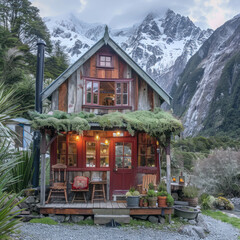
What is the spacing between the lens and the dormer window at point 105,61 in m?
11.7

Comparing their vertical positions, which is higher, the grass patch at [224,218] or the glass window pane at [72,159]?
the glass window pane at [72,159]

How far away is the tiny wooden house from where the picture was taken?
1113cm

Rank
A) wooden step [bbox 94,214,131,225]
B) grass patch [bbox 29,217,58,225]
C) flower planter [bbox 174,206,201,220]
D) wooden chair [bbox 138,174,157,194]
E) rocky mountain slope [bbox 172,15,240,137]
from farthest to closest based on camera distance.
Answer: rocky mountain slope [bbox 172,15,240,137], wooden chair [bbox 138,174,157,194], flower planter [bbox 174,206,201,220], wooden step [bbox 94,214,131,225], grass patch [bbox 29,217,58,225]

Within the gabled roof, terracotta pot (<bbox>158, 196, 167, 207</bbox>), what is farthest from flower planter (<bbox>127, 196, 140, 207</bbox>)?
the gabled roof

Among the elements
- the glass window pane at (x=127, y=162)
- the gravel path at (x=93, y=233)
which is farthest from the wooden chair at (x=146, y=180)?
the gravel path at (x=93, y=233)

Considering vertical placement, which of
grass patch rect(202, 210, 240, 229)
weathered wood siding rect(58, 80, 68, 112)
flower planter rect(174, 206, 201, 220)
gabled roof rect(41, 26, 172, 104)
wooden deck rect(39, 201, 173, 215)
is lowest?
grass patch rect(202, 210, 240, 229)

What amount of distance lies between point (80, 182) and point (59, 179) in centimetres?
108

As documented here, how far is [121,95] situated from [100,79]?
41.9 inches

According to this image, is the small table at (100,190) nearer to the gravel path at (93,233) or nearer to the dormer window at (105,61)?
the gravel path at (93,233)

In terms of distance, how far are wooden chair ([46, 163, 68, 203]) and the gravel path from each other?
1391 millimetres

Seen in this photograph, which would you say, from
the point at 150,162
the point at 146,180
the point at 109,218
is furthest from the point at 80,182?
the point at 150,162

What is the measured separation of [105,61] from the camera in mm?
11781

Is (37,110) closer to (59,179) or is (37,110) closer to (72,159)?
(72,159)

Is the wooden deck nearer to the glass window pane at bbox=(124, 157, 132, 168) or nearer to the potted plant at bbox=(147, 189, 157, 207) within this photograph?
the potted plant at bbox=(147, 189, 157, 207)
